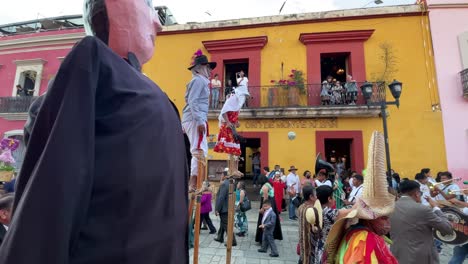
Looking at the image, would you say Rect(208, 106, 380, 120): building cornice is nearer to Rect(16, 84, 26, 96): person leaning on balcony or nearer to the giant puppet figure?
the giant puppet figure

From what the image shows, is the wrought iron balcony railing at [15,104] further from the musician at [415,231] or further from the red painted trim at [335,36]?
the musician at [415,231]

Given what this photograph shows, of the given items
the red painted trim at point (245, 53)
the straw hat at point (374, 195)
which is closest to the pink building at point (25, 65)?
the red painted trim at point (245, 53)

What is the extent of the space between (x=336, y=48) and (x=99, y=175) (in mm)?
13915

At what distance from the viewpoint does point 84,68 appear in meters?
0.76

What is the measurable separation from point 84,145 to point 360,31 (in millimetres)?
14225

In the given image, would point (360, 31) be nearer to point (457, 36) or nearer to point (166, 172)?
point (457, 36)

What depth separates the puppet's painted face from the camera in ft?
3.78

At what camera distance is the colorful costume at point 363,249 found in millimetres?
2135

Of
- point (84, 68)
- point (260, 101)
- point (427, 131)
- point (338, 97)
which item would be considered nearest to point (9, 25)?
point (260, 101)

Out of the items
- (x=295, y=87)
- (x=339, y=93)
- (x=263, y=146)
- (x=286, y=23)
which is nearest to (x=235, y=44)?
(x=286, y=23)

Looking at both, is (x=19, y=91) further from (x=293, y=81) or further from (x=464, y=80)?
(x=464, y=80)

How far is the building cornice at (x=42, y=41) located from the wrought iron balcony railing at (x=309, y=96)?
10.4 m

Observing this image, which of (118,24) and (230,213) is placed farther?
(230,213)

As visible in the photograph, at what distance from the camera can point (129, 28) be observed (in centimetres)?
117
